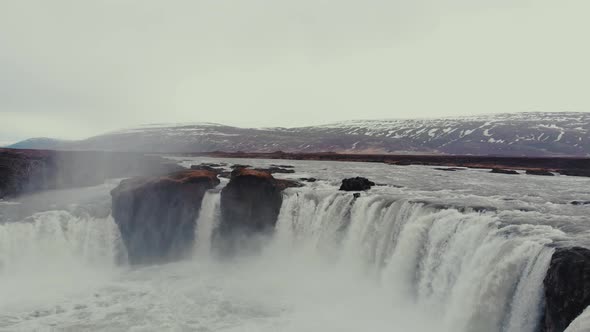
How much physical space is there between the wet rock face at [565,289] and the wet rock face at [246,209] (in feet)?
71.0

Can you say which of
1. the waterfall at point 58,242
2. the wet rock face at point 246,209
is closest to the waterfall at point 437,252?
the wet rock face at point 246,209

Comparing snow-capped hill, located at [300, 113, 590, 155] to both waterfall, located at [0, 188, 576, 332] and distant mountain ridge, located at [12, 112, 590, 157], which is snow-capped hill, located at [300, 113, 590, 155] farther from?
waterfall, located at [0, 188, 576, 332]

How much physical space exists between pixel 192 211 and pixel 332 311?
54.8 feet

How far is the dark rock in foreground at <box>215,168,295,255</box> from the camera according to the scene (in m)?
31.9

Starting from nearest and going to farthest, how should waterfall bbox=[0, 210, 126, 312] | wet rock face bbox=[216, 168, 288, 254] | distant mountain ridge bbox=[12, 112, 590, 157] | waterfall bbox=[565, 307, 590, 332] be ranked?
waterfall bbox=[565, 307, 590, 332] < waterfall bbox=[0, 210, 126, 312] < wet rock face bbox=[216, 168, 288, 254] < distant mountain ridge bbox=[12, 112, 590, 157]

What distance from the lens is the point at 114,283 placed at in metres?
26.6

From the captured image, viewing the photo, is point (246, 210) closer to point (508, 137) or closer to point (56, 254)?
point (56, 254)

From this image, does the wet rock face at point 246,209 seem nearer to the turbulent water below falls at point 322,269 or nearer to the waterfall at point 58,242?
the turbulent water below falls at point 322,269

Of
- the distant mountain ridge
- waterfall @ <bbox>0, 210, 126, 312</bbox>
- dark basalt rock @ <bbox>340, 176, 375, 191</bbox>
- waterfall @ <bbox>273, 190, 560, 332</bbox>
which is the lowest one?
waterfall @ <bbox>0, 210, 126, 312</bbox>

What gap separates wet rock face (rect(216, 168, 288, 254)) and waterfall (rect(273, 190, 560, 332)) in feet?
5.43

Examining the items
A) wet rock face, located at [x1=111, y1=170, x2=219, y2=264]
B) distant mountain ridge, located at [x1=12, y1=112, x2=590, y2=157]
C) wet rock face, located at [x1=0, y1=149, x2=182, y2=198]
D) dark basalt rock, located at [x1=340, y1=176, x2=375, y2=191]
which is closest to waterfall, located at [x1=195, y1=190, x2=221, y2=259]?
wet rock face, located at [x1=111, y1=170, x2=219, y2=264]

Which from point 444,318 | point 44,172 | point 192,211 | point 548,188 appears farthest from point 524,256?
point 44,172

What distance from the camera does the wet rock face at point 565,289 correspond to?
37.0ft

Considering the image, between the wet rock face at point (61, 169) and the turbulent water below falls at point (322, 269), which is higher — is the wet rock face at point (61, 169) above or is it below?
above
